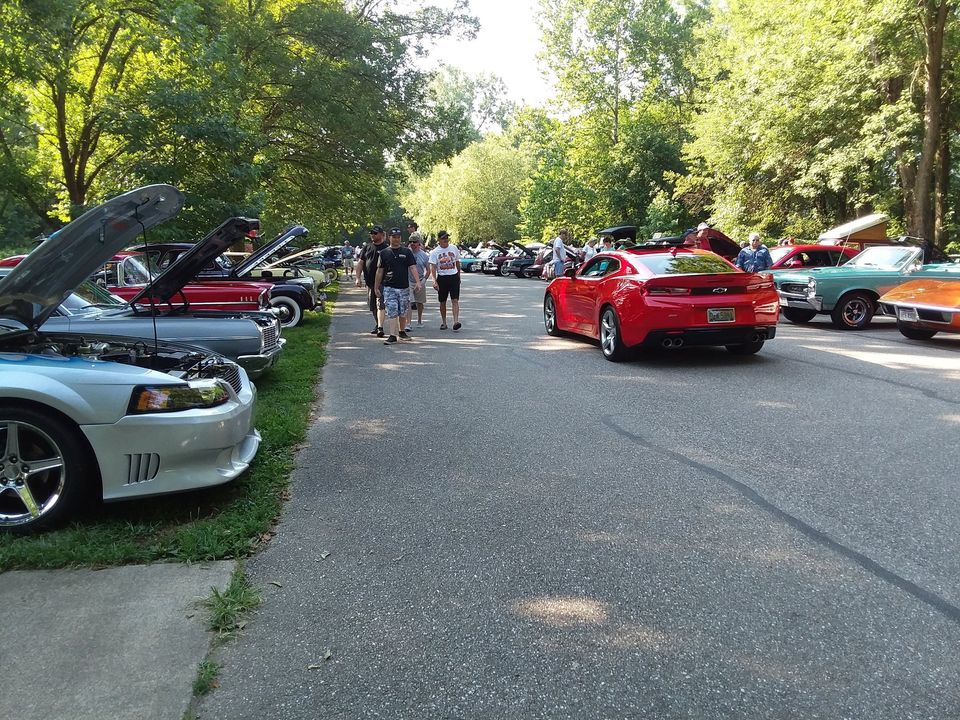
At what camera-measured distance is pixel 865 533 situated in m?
3.86

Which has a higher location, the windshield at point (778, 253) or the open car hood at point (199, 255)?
the windshield at point (778, 253)

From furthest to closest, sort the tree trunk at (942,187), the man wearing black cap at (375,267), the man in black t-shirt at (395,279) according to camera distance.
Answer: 1. the tree trunk at (942,187)
2. the man wearing black cap at (375,267)
3. the man in black t-shirt at (395,279)

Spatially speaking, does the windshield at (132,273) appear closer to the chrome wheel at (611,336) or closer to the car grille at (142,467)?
the chrome wheel at (611,336)

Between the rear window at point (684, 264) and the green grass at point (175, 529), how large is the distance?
17.7ft

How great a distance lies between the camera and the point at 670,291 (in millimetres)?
8773

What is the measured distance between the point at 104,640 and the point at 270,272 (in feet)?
45.1

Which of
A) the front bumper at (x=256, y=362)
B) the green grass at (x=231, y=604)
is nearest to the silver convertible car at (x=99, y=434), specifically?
the green grass at (x=231, y=604)

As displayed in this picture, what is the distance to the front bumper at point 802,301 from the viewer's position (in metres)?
13.2

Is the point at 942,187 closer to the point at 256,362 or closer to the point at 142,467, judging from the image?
the point at 256,362

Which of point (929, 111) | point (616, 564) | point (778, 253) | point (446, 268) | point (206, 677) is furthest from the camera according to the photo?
point (929, 111)

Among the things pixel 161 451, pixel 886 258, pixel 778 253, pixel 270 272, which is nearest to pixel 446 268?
pixel 270 272

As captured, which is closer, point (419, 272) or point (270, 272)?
point (419, 272)

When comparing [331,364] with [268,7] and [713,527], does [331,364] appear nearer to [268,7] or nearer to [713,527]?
[713,527]

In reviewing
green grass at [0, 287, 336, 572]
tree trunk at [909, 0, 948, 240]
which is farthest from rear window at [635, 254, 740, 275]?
tree trunk at [909, 0, 948, 240]
